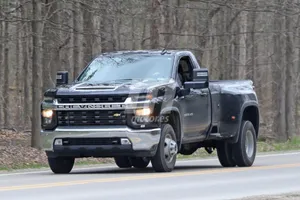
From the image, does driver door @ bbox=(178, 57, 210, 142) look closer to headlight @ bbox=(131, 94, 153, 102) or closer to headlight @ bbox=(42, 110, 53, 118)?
headlight @ bbox=(131, 94, 153, 102)

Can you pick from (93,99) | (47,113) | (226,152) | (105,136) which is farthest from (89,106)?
(226,152)

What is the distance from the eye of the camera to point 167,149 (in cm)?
1570

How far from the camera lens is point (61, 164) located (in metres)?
16.2

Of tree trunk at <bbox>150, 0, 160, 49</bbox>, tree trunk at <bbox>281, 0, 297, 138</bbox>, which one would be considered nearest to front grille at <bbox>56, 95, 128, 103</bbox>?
tree trunk at <bbox>150, 0, 160, 49</bbox>

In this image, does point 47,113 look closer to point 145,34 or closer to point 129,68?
point 129,68

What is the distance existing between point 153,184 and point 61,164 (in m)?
3.22

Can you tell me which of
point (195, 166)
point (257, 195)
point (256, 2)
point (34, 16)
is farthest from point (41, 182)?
point (256, 2)

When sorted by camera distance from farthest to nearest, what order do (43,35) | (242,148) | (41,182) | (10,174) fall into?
1. (43,35)
2. (242,148)
3. (10,174)
4. (41,182)

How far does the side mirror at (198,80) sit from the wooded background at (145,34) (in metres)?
6.42

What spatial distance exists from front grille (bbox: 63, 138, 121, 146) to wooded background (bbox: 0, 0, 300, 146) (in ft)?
21.6

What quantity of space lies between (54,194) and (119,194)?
891mm

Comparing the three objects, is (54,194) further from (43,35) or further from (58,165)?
(43,35)

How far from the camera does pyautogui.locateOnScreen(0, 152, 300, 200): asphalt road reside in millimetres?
11953

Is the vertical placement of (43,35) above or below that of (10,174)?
above
